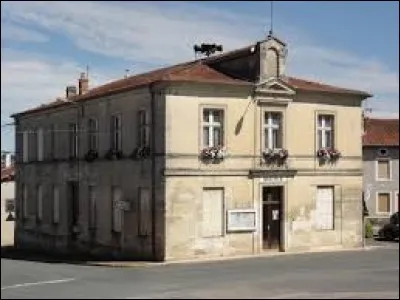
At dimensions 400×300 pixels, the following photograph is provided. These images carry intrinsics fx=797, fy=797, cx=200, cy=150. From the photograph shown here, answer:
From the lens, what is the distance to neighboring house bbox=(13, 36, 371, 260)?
1125 inches

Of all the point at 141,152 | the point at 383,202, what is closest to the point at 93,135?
the point at 141,152

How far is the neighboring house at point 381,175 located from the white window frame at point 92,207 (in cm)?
2477

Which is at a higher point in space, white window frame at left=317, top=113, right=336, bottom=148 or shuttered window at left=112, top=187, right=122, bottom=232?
white window frame at left=317, top=113, right=336, bottom=148

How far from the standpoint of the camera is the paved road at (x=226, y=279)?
17.9 metres

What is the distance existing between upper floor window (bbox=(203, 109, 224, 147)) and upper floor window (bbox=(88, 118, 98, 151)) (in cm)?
649

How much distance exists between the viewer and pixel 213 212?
2909 centimetres

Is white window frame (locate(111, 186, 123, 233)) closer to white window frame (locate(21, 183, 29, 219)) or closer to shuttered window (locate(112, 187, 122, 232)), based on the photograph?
shuttered window (locate(112, 187, 122, 232))

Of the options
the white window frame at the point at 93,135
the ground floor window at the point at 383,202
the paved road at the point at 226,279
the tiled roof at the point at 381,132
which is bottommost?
the paved road at the point at 226,279

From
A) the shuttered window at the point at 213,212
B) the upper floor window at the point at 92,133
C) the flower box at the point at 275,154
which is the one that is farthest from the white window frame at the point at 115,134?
the flower box at the point at 275,154

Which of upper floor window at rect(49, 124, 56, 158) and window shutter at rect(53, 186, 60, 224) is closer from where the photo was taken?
window shutter at rect(53, 186, 60, 224)

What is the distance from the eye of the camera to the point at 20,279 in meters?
22.3

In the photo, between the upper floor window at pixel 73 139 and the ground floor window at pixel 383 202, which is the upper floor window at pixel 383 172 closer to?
the ground floor window at pixel 383 202

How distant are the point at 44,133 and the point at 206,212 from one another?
13.8 m

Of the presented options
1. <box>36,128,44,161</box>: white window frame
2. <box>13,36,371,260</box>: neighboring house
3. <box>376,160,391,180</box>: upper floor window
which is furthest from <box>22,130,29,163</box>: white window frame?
<box>376,160,391,180</box>: upper floor window
